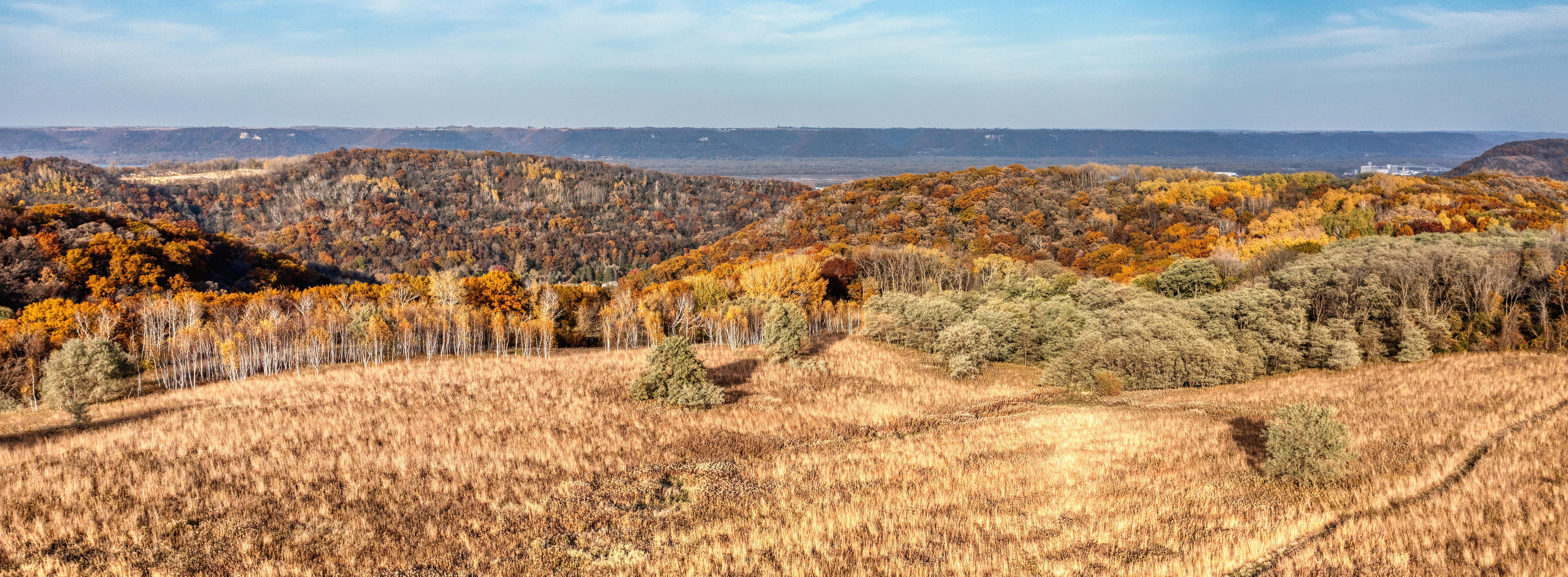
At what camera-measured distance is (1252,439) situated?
18.6 meters

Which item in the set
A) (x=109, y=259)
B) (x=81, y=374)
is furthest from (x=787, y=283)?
(x=109, y=259)

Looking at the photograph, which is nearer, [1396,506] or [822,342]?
[1396,506]

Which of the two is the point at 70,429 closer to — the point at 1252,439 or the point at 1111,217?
the point at 1252,439

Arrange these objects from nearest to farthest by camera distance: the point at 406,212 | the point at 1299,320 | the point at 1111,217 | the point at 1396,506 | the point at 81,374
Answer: the point at 1396,506 → the point at 81,374 → the point at 1299,320 → the point at 1111,217 → the point at 406,212

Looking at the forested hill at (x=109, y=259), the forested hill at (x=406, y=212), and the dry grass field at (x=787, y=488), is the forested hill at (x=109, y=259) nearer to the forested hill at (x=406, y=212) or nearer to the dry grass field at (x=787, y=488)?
the forested hill at (x=406, y=212)

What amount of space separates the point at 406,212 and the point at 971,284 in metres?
140

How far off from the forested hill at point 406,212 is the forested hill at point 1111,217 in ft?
156

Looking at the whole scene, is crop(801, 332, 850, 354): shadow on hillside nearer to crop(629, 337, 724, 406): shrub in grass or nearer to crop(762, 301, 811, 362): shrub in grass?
crop(762, 301, 811, 362): shrub in grass

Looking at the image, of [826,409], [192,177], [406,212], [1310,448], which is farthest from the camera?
[192,177]

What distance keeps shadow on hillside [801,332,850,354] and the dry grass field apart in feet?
41.7

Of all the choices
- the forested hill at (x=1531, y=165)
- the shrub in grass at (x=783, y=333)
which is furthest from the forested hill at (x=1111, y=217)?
the forested hill at (x=1531, y=165)

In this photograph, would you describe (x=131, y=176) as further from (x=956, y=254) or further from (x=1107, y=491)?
(x=1107, y=491)

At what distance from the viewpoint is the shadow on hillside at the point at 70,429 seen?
2022 cm

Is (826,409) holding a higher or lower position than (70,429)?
higher
